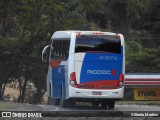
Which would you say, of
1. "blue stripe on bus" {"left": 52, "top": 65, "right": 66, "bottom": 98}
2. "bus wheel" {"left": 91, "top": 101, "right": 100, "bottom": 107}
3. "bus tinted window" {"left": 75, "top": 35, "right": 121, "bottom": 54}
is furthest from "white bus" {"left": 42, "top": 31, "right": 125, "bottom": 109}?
"bus wheel" {"left": 91, "top": 101, "right": 100, "bottom": 107}

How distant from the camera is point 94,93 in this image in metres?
21.2

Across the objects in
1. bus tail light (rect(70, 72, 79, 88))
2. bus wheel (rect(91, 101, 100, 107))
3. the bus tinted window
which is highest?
the bus tinted window

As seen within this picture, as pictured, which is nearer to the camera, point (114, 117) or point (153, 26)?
point (114, 117)

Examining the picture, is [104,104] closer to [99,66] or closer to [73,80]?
[99,66]

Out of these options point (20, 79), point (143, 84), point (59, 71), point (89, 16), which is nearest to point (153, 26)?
point (89, 16)

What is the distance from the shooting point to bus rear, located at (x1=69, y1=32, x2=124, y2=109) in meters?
21.0

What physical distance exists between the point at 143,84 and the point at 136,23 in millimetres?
26637

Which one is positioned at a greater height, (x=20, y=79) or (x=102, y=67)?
(x=102, y=67)

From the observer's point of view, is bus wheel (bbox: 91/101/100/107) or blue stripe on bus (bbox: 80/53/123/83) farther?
bus wheel (bbox: 91/101/100/107)

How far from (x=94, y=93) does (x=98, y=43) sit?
2.01 meters

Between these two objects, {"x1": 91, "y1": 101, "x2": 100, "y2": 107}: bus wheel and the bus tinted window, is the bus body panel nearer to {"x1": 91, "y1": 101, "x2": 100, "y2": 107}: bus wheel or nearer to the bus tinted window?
the bus tinted window

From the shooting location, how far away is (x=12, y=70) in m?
39.2

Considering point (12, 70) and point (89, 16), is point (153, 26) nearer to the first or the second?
point (89, 16)

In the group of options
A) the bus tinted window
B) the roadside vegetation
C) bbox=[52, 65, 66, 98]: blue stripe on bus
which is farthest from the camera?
the roadside vegetation
